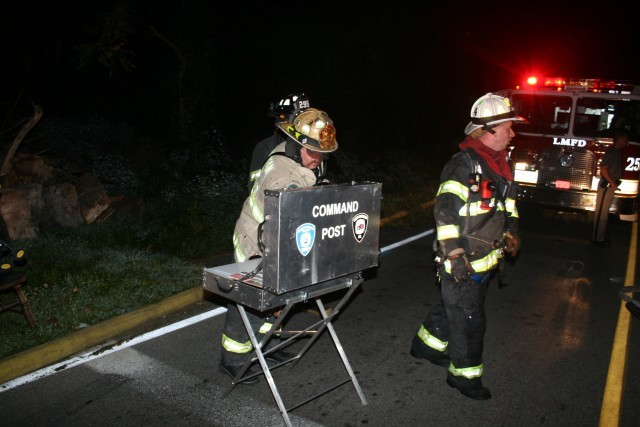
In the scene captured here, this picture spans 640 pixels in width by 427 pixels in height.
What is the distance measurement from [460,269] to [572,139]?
283 inches

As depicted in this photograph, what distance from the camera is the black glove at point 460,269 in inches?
144

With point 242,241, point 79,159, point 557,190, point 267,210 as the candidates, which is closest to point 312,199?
point 267,210

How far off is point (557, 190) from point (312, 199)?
805cm

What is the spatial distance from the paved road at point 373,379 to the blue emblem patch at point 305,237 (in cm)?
137

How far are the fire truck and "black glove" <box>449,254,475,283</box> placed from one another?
22.0 feet

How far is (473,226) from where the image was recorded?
149 inches

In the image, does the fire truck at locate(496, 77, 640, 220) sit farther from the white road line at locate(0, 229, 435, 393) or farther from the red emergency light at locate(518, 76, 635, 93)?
the white road line at locate(0, 229, 435, 393)

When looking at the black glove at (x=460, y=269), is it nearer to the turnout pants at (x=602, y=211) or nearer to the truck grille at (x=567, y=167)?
the turnout pants at (x=602, y=211)

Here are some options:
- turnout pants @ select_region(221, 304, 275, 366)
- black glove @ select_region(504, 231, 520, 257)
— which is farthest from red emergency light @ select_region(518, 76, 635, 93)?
turnout pants @ select_region(221, 304, 275, 366)

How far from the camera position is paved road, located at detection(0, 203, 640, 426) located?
367 cm

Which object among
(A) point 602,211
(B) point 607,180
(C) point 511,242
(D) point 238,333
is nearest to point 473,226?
(C) point 511,242

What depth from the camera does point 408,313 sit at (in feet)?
19.0

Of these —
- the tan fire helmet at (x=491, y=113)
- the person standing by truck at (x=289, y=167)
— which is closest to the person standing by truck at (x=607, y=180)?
the tan fire helmet at (x=491, y=113)

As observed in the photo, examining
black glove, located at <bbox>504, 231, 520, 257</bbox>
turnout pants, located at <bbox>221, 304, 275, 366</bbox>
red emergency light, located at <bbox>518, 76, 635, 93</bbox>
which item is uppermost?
red emergency light, located at <bbox>518, 76, 635, 93</bbox>
